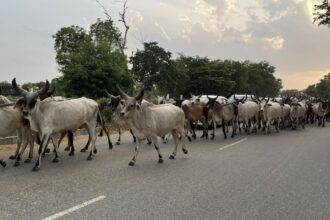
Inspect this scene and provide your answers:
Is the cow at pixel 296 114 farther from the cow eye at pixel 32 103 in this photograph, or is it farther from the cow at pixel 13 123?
the cow eye at pixel 32 103

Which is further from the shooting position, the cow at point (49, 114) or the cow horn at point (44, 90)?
the cow horn at point (44, 90)

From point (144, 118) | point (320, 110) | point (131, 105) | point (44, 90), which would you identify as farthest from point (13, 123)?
point (320, 110)

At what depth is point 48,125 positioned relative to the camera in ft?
40.4

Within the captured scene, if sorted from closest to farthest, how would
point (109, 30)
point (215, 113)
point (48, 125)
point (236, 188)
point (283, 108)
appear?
point (236, 188)
point (48, 125)
point (215, 113)
point (283, 108)
point (109, 30)

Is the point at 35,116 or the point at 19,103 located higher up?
the point at 19,103

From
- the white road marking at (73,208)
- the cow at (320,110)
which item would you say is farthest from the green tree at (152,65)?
the white road marking at (73,208)

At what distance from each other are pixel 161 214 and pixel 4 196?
3022mm

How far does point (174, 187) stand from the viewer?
9578mm

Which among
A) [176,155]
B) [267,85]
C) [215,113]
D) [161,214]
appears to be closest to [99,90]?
[215,113]

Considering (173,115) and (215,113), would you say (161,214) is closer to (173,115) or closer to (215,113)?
(173,115)

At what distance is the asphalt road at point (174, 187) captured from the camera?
7754 mm

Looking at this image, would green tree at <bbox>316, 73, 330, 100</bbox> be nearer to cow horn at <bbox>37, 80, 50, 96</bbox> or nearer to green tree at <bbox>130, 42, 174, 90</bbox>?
green tree at <bbox>130, 42, 174, 90</bbox>

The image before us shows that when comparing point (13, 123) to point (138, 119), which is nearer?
point (13, 123)

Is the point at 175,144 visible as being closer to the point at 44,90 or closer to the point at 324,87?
the point at 44,90
